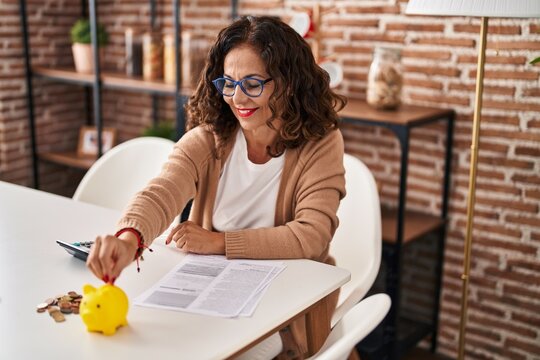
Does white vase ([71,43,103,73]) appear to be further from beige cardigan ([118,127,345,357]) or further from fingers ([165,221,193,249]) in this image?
fingers ([165,221,193,249])

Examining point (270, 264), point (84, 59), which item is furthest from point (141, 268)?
point (84, 59)

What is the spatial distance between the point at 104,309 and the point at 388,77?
1.65 meters

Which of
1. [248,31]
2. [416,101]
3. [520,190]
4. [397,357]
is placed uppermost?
[248,31]

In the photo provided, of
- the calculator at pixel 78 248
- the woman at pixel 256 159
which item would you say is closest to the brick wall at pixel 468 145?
the woman at pixel 256 159

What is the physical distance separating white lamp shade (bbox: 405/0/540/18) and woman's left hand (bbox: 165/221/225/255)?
2.94ft

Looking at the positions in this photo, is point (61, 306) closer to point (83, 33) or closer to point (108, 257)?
point (108, 257)

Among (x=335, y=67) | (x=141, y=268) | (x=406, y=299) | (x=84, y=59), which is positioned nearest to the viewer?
(x=141, y=268)

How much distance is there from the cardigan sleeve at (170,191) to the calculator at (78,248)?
120 mm

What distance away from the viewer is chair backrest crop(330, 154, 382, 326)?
2039mm

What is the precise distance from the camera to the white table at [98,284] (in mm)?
1177

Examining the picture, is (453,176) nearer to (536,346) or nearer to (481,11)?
(536,346)

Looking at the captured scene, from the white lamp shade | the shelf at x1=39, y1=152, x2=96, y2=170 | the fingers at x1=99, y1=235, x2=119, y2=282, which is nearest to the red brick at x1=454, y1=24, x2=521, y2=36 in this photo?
the white lamp shade

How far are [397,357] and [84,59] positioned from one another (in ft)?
7.07

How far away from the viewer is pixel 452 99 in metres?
2.63
